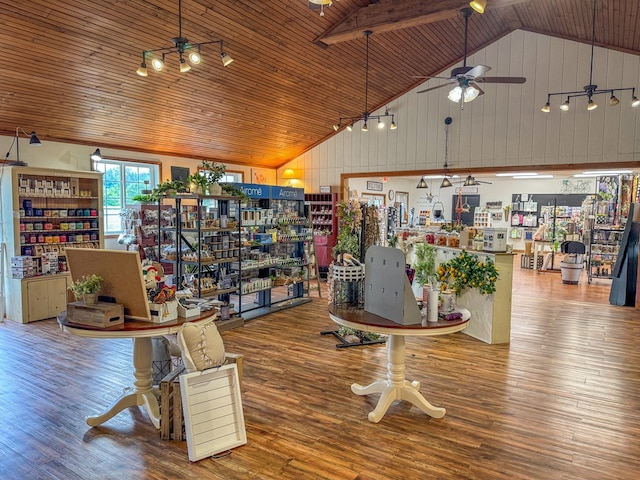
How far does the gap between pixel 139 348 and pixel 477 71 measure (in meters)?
4.28

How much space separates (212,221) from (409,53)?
5018 millimetres

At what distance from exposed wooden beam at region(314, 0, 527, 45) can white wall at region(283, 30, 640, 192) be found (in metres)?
2.90

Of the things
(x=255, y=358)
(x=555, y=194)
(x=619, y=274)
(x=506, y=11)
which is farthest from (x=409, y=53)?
(x=555, y=194)

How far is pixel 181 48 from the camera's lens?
4.36 m

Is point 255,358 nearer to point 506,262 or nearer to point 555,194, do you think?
point 506,262

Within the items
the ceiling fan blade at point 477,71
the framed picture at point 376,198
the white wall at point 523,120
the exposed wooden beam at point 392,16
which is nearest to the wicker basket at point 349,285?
the ceiling fan blade at point 477,71

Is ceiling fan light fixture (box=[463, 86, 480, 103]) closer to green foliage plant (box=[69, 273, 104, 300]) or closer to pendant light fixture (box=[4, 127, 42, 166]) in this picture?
green foliage plant (box=[69, 273, 104, 300])

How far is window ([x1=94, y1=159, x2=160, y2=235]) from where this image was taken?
802 centimetres

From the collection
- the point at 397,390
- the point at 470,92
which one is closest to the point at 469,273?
the point at 470,92

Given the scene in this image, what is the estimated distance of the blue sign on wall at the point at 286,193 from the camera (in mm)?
7412

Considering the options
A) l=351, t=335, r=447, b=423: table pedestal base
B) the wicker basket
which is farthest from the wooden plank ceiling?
l=351, t=335, r=447, b=423: table pedestal base

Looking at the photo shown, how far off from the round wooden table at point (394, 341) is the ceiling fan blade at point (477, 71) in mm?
2641

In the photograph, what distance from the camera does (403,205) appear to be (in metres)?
16.7

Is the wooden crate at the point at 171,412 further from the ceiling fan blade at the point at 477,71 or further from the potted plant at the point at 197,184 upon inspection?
the ceiling fan blade at the point at 477,71
